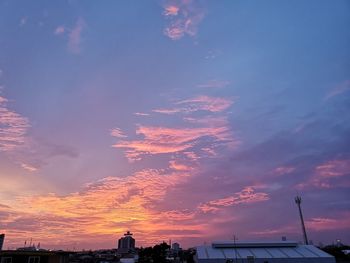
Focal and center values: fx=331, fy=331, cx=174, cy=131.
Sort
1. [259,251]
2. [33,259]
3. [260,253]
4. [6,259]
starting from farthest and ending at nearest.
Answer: [259,251] → [260,253] → [33,259] → [6,259]

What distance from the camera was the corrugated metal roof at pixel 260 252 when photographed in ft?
240

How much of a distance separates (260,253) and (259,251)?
1706 mm

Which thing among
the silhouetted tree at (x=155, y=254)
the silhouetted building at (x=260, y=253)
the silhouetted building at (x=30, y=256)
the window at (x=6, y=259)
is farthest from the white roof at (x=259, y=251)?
the window at (x=6, y=259)

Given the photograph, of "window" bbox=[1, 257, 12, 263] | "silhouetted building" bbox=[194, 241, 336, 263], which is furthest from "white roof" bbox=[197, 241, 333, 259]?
"window" bbox=[1, 257, 12, 263]

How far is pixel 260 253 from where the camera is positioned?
75.9m

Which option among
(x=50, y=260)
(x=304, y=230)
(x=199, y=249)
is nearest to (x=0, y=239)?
(x=50, y=260)

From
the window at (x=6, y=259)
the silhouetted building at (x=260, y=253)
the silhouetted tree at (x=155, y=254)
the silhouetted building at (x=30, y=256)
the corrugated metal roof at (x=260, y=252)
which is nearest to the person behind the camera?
the window at (x=6, y=259)

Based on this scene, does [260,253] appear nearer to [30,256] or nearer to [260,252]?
[260,252]

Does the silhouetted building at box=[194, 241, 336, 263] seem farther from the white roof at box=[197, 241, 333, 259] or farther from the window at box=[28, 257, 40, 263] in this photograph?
the window at box=[28, 257, 40, 263]

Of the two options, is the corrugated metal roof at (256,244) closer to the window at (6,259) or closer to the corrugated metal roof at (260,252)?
the corrugated metal roof at (260,252)

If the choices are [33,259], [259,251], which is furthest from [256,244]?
[33,259]

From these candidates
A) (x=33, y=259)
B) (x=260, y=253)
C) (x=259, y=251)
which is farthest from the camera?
(x=259, y=251)

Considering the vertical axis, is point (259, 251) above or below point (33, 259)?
above

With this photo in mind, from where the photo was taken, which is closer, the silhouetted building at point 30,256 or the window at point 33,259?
the silhouetted building at point 30,256
